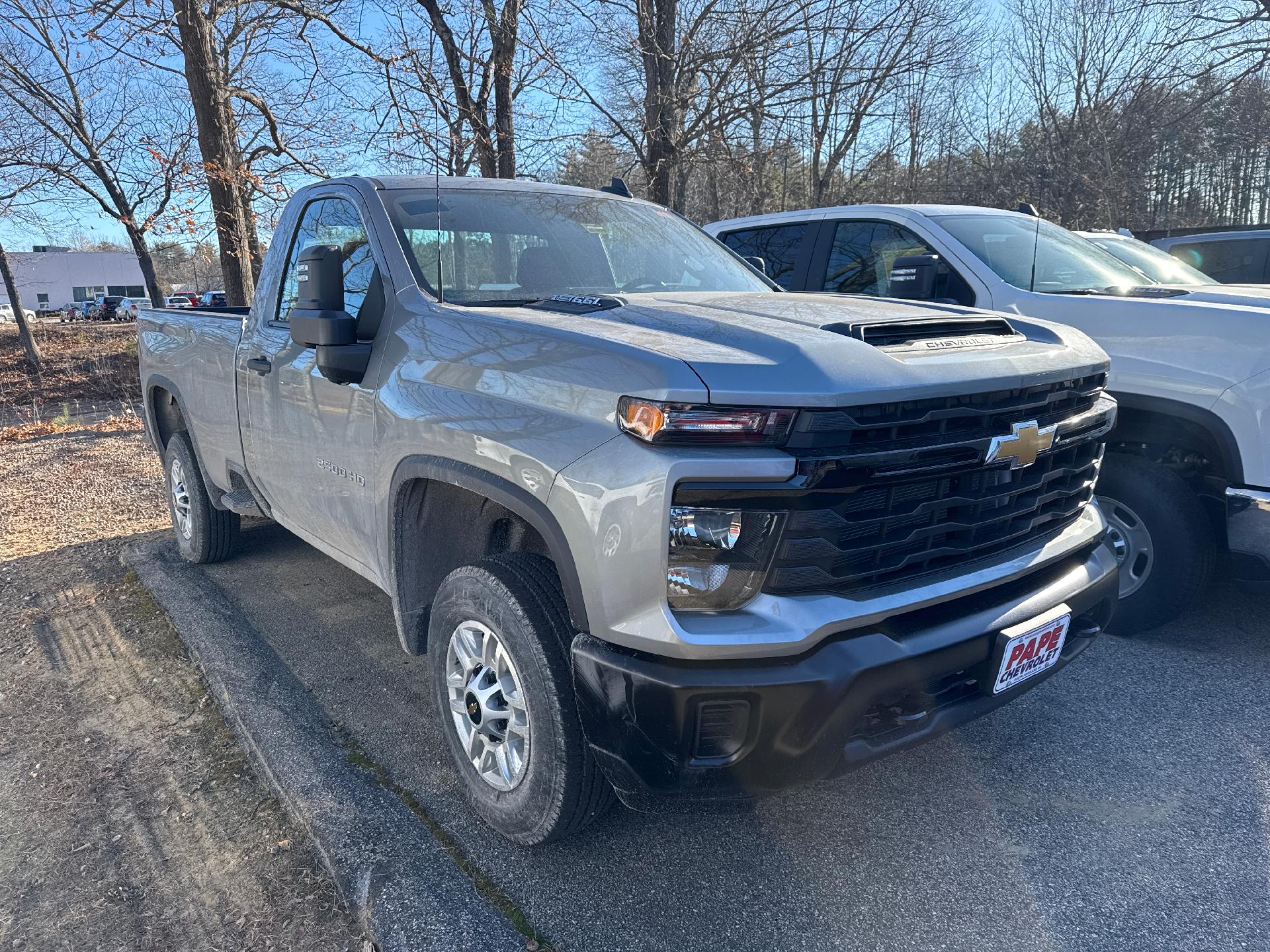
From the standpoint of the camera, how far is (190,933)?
7.50 ft

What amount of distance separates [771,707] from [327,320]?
186 cm

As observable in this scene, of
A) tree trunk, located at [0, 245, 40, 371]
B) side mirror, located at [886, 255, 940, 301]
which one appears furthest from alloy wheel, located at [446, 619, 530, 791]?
tree trunk, located at [0, 245, 40, 371]

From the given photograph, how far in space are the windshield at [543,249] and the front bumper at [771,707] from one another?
156 cm

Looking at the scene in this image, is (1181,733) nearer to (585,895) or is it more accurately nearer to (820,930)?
(820,930)

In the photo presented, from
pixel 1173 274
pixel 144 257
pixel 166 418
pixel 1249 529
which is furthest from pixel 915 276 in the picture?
pixel 144 257

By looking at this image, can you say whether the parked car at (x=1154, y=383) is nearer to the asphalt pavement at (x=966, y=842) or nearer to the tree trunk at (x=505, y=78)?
the asphalt pavement at (x=966, y=842)

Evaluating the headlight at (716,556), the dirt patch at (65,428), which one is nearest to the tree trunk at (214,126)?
the dirt patch at (65,428)

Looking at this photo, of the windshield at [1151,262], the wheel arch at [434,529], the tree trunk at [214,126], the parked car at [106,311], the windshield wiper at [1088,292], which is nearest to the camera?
the wheel arch at [434,529]

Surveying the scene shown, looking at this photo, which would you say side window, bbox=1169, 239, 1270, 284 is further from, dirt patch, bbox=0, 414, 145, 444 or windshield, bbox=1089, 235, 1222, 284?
dirt patch, bbox=0, 414, 145, 444

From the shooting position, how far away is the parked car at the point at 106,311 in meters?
51.8

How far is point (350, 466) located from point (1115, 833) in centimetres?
278

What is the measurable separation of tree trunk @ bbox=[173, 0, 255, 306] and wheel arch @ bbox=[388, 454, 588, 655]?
28.2 feet

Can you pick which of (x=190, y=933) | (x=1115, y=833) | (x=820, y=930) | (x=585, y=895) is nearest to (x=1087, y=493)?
(x=1115, y=833)

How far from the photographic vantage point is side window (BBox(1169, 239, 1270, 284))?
860cm
